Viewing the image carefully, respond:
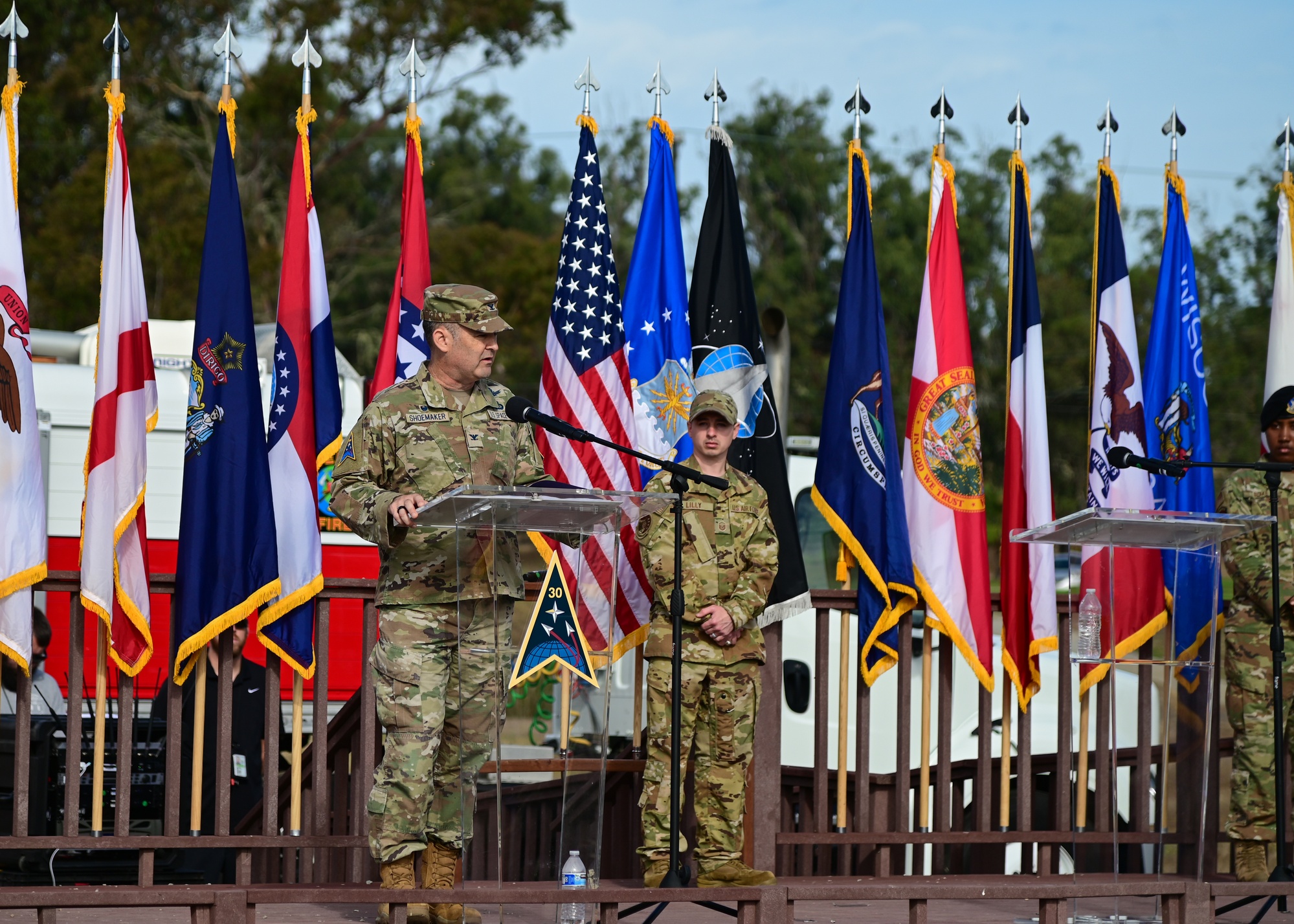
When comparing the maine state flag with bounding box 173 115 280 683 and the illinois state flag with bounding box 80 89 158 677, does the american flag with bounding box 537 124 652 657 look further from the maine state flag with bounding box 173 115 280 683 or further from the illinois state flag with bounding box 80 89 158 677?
the illinois state flag with bounding box 80 89 158 677

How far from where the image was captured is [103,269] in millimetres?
5988

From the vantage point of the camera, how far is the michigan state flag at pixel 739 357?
6.14 meters

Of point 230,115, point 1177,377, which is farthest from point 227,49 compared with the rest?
point 1177,377

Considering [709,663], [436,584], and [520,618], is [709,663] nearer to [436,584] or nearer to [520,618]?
[520,618]

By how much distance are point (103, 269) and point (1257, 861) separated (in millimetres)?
4985

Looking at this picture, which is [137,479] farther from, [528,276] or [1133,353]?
[528,276]

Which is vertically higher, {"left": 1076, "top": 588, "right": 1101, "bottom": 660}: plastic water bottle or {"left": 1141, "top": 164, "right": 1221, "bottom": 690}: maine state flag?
{"left": 1141, "top": 164, "right": 1221, "bottom": 690}: maine state flag

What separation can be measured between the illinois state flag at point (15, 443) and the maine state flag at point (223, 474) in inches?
20.5

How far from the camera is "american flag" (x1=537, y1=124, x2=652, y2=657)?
6.19m

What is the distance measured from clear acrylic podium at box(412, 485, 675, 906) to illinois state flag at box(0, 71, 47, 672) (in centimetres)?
172

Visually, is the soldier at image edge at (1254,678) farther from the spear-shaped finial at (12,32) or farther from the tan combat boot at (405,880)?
the spear-shaped finial at (12,32)

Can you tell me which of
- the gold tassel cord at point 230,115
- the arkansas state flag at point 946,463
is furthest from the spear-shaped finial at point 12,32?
the arkansas state flag at point 946,463

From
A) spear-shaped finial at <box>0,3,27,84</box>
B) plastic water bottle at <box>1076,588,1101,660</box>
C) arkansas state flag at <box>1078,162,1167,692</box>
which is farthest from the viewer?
arkansas state flag at <box>1078,162,1167,692</box>

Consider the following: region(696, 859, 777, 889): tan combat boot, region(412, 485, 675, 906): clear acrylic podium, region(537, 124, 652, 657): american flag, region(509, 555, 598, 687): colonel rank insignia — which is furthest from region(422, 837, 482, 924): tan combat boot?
region(537, 124, 652, 657): american flag
